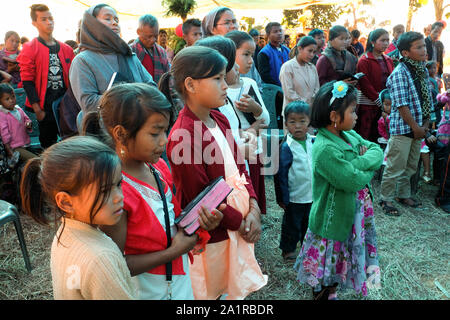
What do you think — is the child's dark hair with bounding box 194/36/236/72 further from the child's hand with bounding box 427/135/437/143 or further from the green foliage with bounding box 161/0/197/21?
the green foliage with bounding box 161/0/197/21

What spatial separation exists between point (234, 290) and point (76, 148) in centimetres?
110

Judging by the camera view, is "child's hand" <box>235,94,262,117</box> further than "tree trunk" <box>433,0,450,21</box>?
No

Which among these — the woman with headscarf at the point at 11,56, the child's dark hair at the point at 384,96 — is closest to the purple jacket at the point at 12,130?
the woman with headscarf at the point at 11,56

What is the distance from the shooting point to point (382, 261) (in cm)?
290

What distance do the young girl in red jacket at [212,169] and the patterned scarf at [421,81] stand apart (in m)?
2.82

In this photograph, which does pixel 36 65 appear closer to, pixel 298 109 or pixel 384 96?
pixel 298 109

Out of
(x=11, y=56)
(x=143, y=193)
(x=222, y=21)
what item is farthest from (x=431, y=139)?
(x=11, y=56)

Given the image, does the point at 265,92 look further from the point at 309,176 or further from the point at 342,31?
the point at 309,176

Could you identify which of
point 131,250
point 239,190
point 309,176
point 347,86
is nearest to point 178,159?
point 239,190

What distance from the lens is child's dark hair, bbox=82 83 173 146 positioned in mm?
1274

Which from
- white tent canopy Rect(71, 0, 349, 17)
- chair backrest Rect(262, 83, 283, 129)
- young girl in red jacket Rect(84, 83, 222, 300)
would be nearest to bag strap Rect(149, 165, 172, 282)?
young girl in red jacket Rect(84, 83, 222, 300)

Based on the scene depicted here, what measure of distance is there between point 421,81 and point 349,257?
2.51 metres

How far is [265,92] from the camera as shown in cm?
451

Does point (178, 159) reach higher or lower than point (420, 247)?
higher
